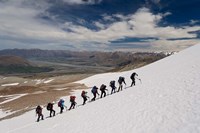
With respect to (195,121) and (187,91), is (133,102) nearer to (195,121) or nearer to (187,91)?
(187,91)

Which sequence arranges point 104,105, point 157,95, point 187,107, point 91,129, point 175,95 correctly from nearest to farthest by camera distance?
point 187,107 → point 91,129 → point 175,95 → point 157,95 → point 104,105

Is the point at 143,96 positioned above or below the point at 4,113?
above

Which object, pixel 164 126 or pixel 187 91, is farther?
pixel 187 91

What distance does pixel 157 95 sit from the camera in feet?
90.2

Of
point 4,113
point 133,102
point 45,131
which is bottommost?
point 4,113

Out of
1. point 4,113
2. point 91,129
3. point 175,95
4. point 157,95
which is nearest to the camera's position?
point 91,129

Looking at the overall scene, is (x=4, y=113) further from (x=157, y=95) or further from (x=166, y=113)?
(x=166, y=113)

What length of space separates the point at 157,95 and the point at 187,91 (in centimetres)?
337

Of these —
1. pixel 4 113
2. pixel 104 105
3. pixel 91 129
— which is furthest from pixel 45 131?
pixel 4 113

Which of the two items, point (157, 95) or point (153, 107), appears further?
point (157, 95)

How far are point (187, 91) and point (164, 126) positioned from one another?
28.1ft

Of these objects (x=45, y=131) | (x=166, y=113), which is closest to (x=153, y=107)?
(x=166, y=113)

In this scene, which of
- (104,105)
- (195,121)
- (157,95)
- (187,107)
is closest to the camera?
(195,121)

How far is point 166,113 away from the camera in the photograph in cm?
2039
